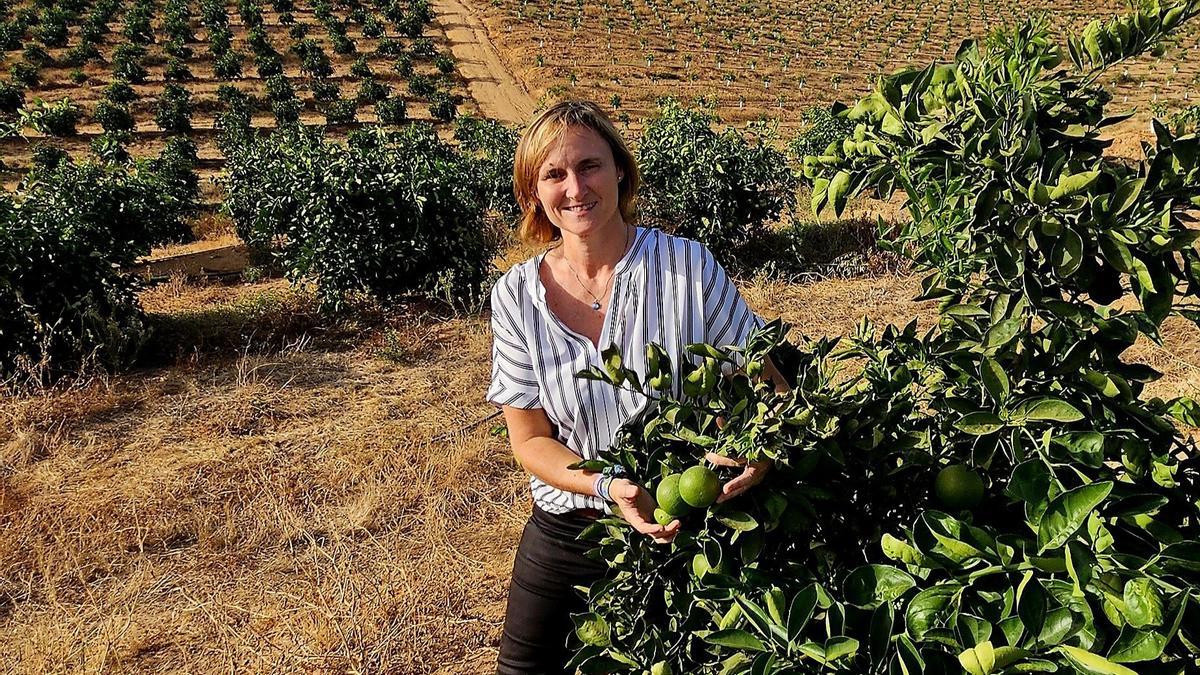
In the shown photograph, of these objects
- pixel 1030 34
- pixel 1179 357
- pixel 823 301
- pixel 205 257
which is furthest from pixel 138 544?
pixel 205 257

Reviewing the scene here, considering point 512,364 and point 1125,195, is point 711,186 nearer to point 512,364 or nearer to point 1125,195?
point 512,364

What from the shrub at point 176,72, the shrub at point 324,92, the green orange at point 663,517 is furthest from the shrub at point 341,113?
the green orange at point 663,517

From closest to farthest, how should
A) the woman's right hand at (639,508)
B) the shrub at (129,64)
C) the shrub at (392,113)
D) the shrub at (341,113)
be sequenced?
1. the woman's right hand at (639,508)
2. the shrub at (341,113)
3. the shrub at (392,113)
4. the shrub at (129,64)

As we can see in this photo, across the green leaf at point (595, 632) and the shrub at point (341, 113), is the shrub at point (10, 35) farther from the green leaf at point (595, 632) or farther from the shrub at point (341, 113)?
the green leaf at point (595, 632)

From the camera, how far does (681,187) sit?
357 inches

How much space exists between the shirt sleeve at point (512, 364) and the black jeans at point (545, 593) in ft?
1.02

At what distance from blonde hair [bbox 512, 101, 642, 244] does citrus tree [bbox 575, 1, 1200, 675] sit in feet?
1.65

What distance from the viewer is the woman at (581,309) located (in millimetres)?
1718

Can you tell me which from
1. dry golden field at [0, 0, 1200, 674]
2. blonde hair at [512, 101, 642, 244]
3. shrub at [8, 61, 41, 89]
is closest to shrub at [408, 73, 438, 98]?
shrub at [8, 61, 41, 89]

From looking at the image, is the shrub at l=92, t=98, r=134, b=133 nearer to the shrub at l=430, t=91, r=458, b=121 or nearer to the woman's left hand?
the shrub at l=430, t=91, r=458, b=121

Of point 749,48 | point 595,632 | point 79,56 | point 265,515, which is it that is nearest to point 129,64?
point 79,56

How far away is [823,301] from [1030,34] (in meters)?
5.51

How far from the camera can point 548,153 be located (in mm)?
1723

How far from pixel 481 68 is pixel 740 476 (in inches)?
1337
